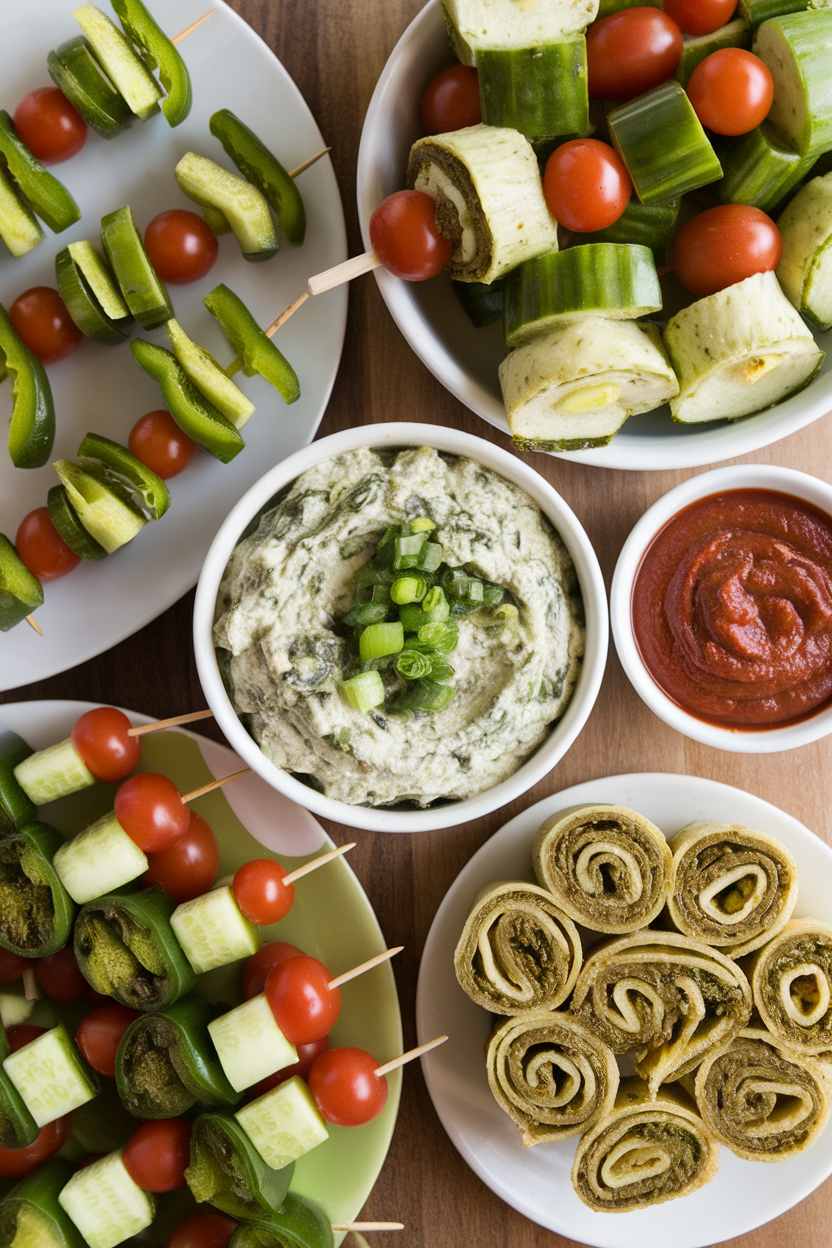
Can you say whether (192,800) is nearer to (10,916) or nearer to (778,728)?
(10,916)

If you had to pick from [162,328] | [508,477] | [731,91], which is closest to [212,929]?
[508,477]

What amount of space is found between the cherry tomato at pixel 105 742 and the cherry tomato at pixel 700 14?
183 cm

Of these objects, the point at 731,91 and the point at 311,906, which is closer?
the point at 731,91

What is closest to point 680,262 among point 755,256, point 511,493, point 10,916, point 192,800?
point 755,256

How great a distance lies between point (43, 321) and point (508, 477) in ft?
3.54

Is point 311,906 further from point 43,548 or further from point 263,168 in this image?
point 263,168

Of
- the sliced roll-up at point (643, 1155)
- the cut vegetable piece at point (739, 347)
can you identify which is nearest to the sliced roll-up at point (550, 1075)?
the sliced roll-up at point (643, 1155)

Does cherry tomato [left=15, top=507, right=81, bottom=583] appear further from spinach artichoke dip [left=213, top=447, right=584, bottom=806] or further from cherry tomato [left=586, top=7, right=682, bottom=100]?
cherry tomato [left=586, top=7, right=682, bottom=100]

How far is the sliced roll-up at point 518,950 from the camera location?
2.04 meters

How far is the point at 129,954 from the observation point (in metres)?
1.96

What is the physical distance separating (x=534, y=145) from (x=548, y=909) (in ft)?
5.28

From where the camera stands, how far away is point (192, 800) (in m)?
2.13

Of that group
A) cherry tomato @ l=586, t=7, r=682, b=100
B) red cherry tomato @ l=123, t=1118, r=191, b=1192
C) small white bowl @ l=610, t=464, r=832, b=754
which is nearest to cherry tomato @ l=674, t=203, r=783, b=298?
cherry tomato @ l=586, t=7, r=682, b=100

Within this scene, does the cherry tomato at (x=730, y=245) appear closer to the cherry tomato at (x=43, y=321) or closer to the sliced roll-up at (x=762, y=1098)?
the cherry tomato at (x=43, y=321)
